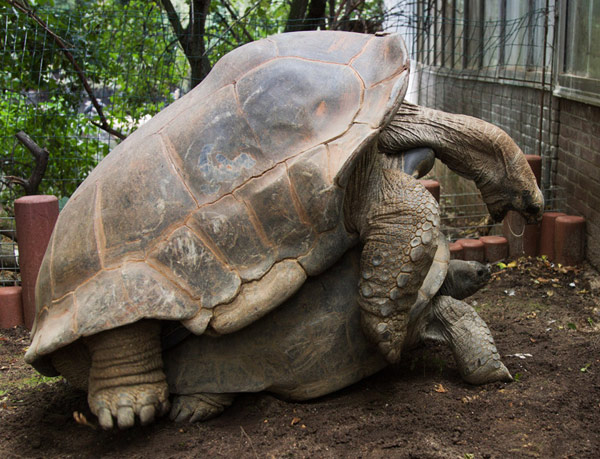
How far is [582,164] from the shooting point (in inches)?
241

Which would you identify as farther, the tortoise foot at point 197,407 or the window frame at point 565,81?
the window frame at point 565,81

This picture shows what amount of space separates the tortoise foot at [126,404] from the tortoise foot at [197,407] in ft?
0.63

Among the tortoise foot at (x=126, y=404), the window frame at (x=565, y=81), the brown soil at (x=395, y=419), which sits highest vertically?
the window frame at (x=565, y=81)

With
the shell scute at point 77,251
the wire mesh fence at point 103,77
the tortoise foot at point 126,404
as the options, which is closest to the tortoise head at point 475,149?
the shell scute at point 77,251

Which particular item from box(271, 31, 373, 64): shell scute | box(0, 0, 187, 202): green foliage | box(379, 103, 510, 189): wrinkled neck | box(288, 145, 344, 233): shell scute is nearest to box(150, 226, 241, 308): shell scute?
box(288, 145, 344, 233): shell scute

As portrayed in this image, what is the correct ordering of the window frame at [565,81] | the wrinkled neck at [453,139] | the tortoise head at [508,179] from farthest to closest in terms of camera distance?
the window frame at [565,81] < the tortoise head at [508,179] < the wrinkled neck at [453,139]

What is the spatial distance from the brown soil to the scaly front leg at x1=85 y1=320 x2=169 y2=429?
198 millimetres

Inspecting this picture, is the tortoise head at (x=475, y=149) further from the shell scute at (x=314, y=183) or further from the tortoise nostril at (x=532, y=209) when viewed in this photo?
the shell scute at (x=314, y=183)

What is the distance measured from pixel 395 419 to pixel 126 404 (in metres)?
1.31

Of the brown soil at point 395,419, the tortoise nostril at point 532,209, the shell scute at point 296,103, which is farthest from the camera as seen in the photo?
the tortoise nostril at point 532,209

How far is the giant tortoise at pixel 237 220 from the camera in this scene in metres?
3.06

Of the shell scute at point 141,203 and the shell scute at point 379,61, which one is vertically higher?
the shell scute at point 379,61

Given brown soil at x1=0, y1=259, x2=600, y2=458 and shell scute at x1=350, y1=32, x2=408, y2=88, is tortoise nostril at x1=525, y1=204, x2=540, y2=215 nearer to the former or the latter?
brown soil at x1=0, y1=259, x2=600, y2=458

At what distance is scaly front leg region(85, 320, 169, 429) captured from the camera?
3.15m
